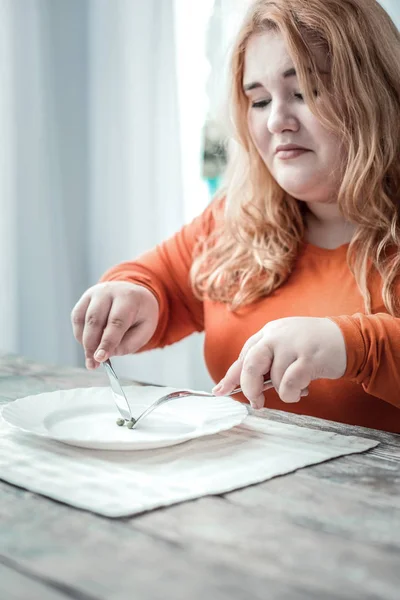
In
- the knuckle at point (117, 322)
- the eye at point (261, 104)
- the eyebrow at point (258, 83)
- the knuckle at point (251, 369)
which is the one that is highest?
the eyebrow at point (258, 83)

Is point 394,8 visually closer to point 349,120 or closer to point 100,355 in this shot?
point 349,120

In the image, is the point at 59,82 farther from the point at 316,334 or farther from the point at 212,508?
the point at 212,508

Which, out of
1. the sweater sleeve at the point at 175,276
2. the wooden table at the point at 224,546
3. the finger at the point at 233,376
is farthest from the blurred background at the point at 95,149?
the wooden table at the point at 224,546

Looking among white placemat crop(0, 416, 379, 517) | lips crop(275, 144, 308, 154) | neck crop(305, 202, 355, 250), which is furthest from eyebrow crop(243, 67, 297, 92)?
white placemat crop(0, 416, 379, 517)

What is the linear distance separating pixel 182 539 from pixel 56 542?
0.32 feet

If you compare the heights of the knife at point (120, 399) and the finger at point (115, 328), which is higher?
the finger at point (115, 328)

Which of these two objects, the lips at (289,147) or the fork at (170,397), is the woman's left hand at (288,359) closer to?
the fork at (170,397)

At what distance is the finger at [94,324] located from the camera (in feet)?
3.72

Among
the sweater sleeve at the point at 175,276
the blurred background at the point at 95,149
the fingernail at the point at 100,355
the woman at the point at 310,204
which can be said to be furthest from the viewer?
the blurred background at the point at 95,149

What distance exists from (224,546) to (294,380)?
316 mm

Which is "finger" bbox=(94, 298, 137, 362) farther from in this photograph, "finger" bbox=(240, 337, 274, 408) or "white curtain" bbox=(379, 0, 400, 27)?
"white curtain" bbox=(379, 0, 400, 27)

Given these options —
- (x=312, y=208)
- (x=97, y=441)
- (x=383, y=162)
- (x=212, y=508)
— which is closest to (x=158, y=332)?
(x=312, y=208)

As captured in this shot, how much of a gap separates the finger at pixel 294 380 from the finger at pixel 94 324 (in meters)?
0.38

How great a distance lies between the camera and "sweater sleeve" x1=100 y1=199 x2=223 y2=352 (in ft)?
4.86
